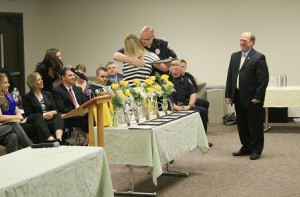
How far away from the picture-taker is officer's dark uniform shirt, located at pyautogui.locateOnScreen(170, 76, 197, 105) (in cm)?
795

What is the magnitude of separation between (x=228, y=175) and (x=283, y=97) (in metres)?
3.35

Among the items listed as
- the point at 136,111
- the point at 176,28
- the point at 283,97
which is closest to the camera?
the point at 136,111

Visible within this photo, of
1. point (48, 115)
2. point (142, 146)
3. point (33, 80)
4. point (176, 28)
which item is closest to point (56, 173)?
point (142, 146)

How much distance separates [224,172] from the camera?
600cm

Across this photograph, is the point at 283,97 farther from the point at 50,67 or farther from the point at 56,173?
the point at 56,173

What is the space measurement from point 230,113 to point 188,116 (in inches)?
187

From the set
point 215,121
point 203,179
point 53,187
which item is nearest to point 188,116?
point 203,179

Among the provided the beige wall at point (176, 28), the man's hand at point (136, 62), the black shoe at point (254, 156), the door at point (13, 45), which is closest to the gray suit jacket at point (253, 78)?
the black shoe at point (254, 156)

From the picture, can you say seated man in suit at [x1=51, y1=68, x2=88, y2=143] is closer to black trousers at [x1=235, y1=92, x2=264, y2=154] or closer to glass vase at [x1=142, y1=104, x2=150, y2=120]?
Answer: glass vase at [x1=142, y1=104, x2=150, y2=120]

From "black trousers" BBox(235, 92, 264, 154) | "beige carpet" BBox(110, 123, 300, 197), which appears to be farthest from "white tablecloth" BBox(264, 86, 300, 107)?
"black trousers" BBox(235, 92, 264, 154)

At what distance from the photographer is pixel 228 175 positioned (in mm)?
5844

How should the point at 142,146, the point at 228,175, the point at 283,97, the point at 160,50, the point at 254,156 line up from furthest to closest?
the point at 283,97
the point at 254,156
the point at 160,50
the point at 228,175
the point at 142,146

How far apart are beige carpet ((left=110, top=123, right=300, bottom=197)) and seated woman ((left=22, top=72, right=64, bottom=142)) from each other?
0.83m

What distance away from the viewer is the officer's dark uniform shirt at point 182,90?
7.95 meters
